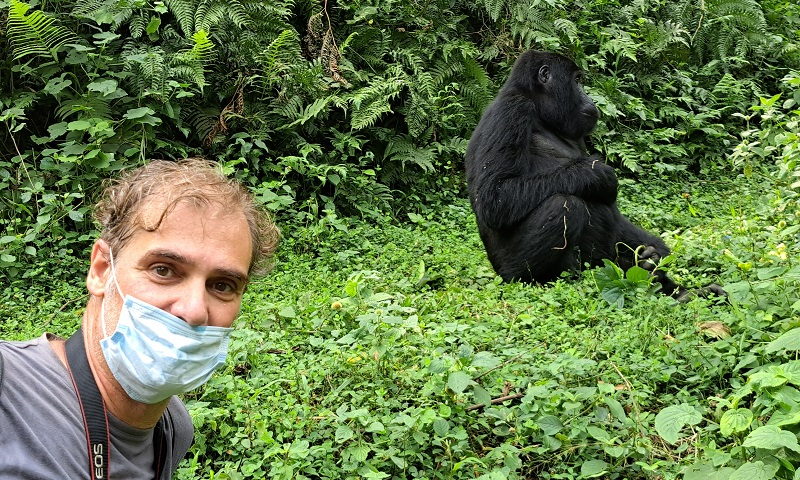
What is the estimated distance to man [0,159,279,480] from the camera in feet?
6.07

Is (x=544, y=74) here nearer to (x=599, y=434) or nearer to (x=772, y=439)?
(x=599, y=434)

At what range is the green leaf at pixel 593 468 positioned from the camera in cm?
311

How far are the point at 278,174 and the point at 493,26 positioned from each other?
12.2ft

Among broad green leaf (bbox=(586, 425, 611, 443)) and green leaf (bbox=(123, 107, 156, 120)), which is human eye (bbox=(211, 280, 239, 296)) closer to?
broad green leaf (bbox=(586, 425, 611, 443))

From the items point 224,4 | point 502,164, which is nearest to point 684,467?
point 502,164

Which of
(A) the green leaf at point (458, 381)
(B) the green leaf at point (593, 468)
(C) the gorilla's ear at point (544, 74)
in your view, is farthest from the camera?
(C) the gorilla's ear at point (544, 74)

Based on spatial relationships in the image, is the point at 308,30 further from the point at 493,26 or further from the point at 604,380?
the point at 604,380

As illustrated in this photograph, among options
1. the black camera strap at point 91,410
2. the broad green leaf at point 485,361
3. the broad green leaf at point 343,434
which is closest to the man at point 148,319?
the black camera strap at point 91,410

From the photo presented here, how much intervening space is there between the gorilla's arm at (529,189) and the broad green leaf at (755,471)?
3.35 m

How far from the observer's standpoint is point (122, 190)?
212 cm

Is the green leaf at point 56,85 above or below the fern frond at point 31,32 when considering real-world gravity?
below

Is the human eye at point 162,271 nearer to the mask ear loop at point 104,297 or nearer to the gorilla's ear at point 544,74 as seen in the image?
the mask ear loop at point 104,297

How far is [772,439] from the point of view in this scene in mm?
2705

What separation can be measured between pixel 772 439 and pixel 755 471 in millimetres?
123
